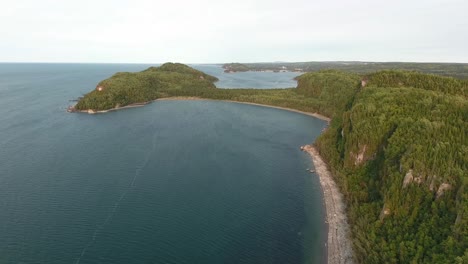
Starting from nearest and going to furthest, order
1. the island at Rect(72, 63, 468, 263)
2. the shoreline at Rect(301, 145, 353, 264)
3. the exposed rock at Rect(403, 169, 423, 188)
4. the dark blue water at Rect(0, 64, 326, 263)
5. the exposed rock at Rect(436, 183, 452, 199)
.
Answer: the island at Rect(72, 63, 468, 263) < the exposed rock at Rect(436, 183, 452, 199) < the shoreline at Rect(301, 145, 353, 264) < the dark blue water at Rect(0, 64, 326, 263) < the exposed rock at Rect(403, 169, 423, 188)

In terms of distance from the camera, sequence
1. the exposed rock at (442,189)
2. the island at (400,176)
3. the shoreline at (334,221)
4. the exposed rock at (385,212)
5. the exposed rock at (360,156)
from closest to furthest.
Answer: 1. the island at (400,176)
2. the exposed rock at (442,189)
3. the shoreline at (334,221)
4. the exposed rock at (385,212)
5. the exposed rock at (360,156)

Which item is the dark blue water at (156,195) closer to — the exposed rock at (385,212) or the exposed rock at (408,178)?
the exposed rock at (385,212)

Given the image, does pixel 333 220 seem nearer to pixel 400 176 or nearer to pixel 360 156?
pixel 400 176

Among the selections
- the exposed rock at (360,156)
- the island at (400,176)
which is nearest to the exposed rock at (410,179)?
the island at (400,176)

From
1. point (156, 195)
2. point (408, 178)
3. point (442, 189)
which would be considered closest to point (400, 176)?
point (408, 178)

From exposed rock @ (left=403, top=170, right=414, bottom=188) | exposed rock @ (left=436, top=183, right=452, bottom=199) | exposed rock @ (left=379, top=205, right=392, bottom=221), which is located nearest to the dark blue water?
exposed rock @ (left=379, top=205, right=392, bottom=221)

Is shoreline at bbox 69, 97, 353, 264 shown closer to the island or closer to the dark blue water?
the island
